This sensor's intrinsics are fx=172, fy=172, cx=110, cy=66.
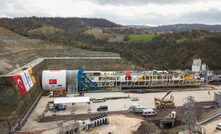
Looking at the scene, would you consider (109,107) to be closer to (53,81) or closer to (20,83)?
(53,81)

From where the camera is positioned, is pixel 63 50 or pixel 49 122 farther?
pixel 63 50

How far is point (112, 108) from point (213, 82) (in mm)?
31089

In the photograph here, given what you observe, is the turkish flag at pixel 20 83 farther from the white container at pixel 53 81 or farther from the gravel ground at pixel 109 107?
the white container at pixel 53 81

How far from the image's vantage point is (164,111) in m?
27.4

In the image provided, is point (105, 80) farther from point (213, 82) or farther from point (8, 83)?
point (213, 82)

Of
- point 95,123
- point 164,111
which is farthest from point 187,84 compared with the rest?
point 95,123

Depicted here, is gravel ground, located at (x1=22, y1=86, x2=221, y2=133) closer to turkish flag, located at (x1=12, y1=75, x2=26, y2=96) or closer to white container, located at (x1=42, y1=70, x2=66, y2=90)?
white container, located at (x1=42, y1=70, x2=66, y2=90)

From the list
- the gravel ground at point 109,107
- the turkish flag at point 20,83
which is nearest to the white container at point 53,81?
the gravel ground at point 109,107

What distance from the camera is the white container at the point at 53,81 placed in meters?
33.5

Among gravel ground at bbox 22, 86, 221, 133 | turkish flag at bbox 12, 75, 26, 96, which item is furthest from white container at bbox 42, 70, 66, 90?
turkish flag at bbox 12, 75, 26, 96

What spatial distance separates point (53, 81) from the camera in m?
33.7

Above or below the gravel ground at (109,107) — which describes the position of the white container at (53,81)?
above

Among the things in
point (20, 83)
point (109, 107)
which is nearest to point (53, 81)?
point (20, 83)

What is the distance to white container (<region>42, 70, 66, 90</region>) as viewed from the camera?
110 feet
